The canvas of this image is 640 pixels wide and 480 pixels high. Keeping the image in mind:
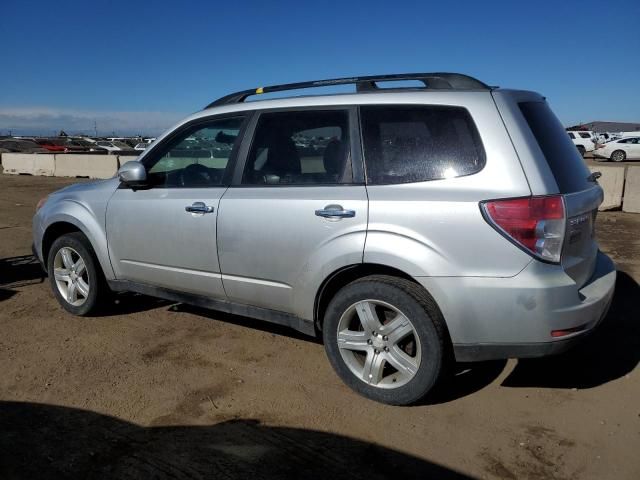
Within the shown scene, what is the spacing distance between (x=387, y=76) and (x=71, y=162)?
68.1 feet

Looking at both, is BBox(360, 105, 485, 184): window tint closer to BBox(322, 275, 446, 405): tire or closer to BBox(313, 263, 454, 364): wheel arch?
BBox(313, 263, 454, 364): wheel arch

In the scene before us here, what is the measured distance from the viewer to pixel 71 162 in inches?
853

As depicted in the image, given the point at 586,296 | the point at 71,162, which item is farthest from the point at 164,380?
the point at 71,162

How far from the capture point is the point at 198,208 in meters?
3.98

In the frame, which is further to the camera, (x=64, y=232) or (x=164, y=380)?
(x=64, y=232)

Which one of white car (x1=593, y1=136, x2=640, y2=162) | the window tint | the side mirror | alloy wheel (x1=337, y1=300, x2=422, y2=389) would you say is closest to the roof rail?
the window tint

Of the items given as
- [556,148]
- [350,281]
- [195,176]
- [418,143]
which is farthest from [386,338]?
[195,176]

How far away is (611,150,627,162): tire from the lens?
30734 mm

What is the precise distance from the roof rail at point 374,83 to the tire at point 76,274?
1.69m

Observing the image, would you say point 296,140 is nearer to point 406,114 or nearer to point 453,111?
point 406,114

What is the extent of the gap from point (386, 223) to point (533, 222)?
0.79 meters

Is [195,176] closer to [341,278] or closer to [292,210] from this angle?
[292,210]

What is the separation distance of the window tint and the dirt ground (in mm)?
1423

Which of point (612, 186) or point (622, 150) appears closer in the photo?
point (612, 186)
